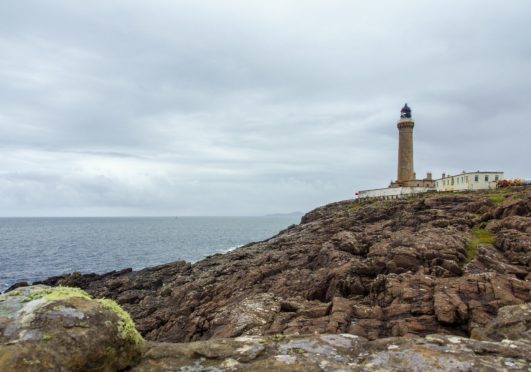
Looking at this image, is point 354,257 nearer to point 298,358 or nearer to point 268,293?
point 268,293

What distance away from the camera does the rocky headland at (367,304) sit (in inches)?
299

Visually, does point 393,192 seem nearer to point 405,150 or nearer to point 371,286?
point 405,150

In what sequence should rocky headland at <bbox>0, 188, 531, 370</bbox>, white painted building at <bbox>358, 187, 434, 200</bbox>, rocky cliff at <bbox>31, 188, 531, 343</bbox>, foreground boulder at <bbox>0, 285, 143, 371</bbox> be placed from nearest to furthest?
foreground boulder at <bbox>0, 285, 143, 371</bbox>, rocky headland at <bbox>0, 188, 531, 370</bbox>, rocky cliff at <bbox>31, 188, 531, 343</bbox>, white painted building at <bbox>358, 187, 434, 200</bbox>

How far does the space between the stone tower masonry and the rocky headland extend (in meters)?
47.4

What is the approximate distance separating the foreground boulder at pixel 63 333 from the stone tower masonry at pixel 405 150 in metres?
89.7

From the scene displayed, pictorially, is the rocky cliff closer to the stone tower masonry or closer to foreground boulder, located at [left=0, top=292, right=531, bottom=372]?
foreground boulder, located at [left=0, top=292, right=531, bottom=372]

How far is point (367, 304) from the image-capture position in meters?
23.0

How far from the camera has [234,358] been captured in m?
7.54

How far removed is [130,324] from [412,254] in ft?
80.5

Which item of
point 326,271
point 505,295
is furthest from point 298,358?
point 326,271

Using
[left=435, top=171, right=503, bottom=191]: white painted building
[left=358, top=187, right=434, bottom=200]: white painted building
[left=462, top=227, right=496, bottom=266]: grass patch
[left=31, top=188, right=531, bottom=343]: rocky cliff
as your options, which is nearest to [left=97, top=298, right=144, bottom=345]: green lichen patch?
[left=31, top=188, right=531, bottom=343]: rocky cliff

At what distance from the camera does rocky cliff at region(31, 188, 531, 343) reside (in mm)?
19781

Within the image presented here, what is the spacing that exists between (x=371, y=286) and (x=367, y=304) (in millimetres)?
2043

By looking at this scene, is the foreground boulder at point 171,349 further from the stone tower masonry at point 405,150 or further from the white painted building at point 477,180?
the stone tower masonry at point 405,150
